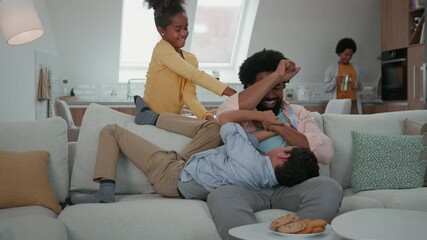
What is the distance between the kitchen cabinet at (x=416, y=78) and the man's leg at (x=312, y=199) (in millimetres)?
4308

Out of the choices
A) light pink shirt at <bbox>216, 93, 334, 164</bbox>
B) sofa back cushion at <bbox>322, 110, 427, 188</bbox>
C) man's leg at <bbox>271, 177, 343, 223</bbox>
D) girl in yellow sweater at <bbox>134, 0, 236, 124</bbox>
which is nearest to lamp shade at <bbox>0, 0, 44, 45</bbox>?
girl in yellow sweater at <bbox>134, 0, 236, 124</bbox>

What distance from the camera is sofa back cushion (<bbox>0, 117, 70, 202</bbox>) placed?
3.04 m

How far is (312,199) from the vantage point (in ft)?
8.50

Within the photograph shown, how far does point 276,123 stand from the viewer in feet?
10.0

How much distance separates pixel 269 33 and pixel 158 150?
485 centimetres

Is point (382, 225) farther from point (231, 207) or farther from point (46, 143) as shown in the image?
point (46, 143)

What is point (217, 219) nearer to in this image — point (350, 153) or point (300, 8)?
point (350, 153)

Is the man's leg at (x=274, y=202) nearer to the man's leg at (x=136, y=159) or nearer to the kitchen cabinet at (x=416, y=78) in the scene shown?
the man's leg at (x=136, y=159)

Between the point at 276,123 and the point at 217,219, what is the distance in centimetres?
75

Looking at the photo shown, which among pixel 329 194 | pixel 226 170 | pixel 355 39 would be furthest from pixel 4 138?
pixel 355 39

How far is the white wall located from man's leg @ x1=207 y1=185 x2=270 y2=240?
412cm

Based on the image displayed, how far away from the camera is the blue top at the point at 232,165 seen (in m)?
2.78

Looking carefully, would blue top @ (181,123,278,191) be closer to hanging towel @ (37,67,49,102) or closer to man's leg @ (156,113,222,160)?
man's leg @ (156,113,222,160)

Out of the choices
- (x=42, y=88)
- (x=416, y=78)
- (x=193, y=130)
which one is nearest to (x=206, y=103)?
(x=42, y=88)
